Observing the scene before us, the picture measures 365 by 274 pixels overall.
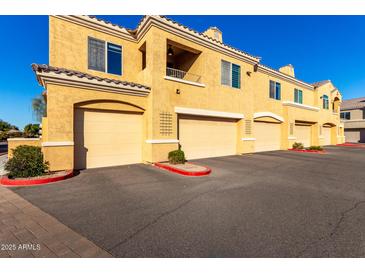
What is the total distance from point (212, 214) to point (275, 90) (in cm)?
1757

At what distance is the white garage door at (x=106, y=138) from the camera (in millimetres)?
8484

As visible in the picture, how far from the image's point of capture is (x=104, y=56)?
1059 centimetres

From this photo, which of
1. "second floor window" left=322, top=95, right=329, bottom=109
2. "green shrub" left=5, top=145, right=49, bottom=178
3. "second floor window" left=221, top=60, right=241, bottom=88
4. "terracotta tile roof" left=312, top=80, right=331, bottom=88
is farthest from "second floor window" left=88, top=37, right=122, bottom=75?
"second floor window" left=322, top=95, right=329, bottom=109

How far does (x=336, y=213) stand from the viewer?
4148 millimetres

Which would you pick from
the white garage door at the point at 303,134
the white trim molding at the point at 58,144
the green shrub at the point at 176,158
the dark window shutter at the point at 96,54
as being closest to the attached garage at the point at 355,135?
the white garage door at the point at 303,134

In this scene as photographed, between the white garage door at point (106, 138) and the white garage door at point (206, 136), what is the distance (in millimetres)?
2975

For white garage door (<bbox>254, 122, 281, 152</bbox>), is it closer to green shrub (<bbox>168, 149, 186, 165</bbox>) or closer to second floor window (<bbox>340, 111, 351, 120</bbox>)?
green shrub (<bbox>168, 149, 186, 165</bbox>)

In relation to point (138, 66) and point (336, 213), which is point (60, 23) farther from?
point (336, 213)

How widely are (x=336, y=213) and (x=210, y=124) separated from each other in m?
8.88

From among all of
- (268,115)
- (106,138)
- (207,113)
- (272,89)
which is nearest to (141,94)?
(106,138)

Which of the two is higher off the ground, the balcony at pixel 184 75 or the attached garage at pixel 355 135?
the balcony at pixel 184 75

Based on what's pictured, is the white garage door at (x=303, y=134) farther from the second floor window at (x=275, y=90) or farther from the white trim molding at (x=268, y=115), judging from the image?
the second floor window at (x=275, y=90)

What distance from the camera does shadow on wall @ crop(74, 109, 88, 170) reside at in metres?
8.30

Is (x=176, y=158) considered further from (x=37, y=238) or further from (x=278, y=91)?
(x=278, y=91)
